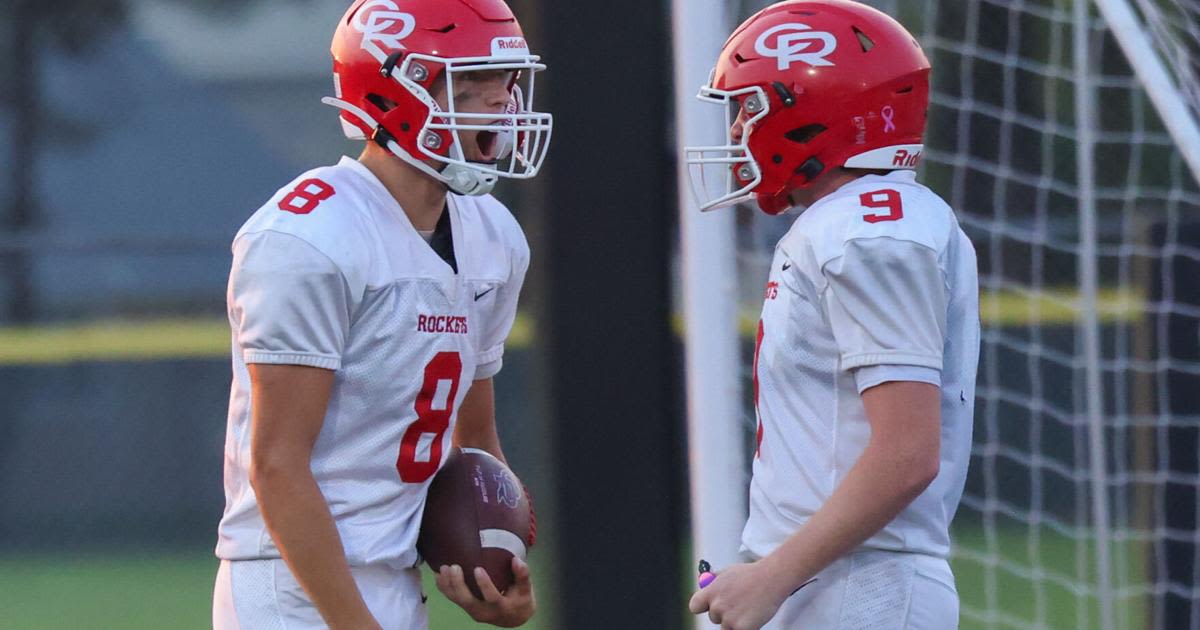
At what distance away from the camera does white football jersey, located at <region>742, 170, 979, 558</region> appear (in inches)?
77.3

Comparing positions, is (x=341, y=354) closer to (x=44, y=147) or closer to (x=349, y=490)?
(x=349, y=490)

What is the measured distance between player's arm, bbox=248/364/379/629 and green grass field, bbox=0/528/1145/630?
3.19 m

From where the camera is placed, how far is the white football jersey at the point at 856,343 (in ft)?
6.44

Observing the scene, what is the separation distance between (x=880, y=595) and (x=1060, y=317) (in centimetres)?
527

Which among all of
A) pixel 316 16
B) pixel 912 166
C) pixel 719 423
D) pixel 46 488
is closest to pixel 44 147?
pixel 316 16

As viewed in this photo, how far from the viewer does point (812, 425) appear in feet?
6.87

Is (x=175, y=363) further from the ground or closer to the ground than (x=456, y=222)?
closer to the ground

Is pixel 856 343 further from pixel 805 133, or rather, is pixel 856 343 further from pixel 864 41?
pixel 864 41

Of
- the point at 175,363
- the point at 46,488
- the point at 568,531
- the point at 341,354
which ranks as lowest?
the point at 46,488

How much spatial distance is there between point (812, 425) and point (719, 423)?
0.90m

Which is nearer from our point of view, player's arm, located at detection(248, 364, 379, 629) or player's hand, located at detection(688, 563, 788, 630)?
player's hand, located at detection(688, 563, 788, 630)

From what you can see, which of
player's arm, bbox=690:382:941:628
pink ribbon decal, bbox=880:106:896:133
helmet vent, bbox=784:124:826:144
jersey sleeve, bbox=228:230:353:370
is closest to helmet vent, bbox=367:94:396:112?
jersey sleeve, bbox=228:230:353:370

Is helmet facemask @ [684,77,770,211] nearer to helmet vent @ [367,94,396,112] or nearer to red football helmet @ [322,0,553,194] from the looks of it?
red football helmet @ [322,0,553,194]

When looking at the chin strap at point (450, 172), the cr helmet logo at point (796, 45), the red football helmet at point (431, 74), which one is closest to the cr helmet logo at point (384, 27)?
the red football helmet at point (431, 74)
